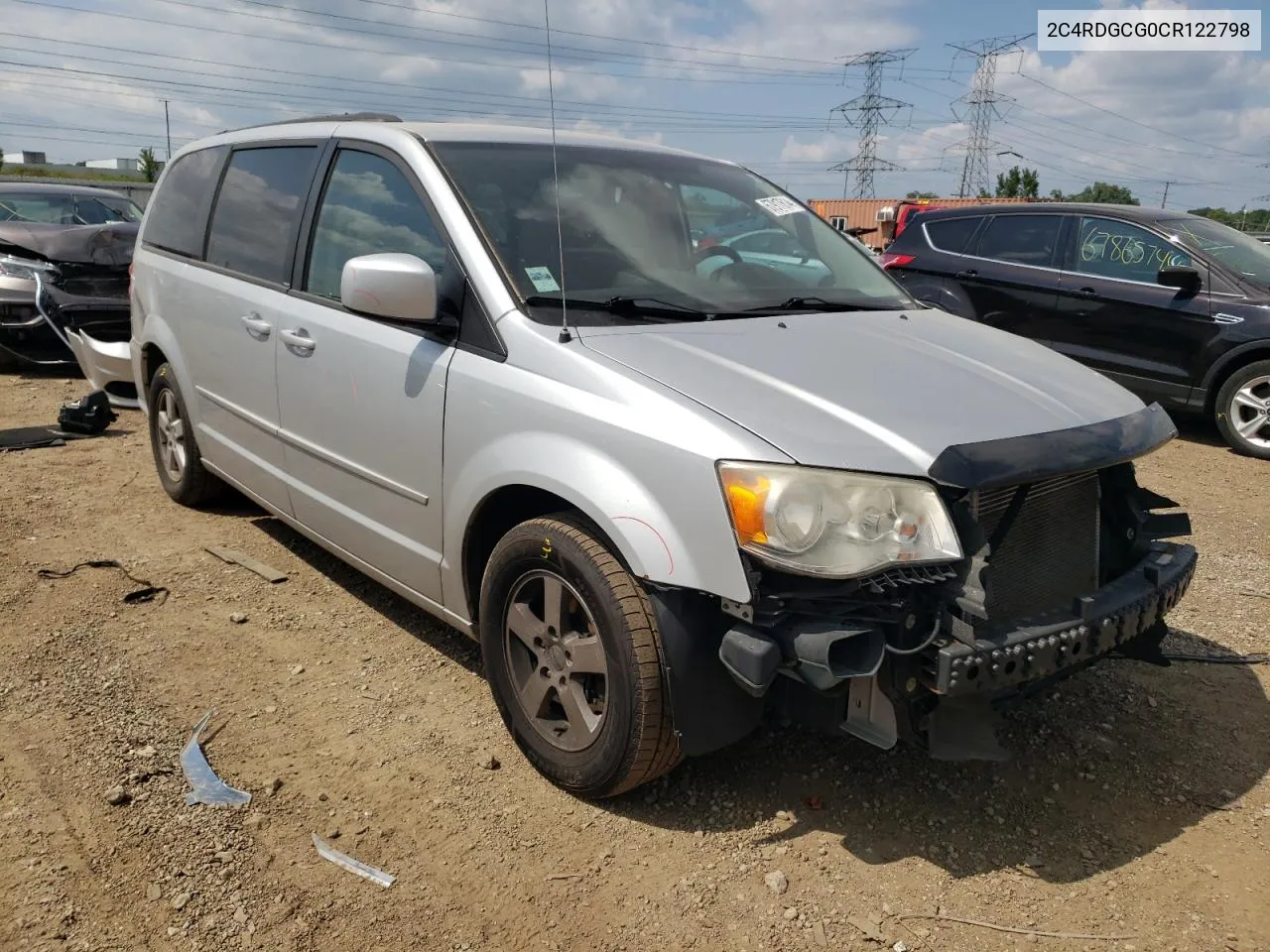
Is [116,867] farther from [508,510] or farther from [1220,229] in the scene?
[1220,229]

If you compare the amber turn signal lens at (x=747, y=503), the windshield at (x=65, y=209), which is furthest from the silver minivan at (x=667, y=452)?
the windshield at (x=65, y=209)

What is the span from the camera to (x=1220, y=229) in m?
8.08

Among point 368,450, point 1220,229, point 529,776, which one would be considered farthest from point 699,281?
point 1220,229

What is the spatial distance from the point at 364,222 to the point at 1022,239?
654 centimetres

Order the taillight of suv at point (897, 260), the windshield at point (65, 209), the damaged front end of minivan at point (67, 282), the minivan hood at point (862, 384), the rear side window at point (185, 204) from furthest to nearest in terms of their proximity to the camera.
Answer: the windshield at point (65, 209), the taillight of suv at point (897, 260), the damaged front end of minivan at point (67, 282), the rear side window at point (185, 204), the minivan hood at point (862, 384)

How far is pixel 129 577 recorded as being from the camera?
4.43m

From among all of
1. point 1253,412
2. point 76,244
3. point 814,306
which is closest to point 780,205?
point 814,306

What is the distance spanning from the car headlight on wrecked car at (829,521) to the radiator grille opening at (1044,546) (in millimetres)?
192

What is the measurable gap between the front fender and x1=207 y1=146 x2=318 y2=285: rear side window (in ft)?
5.39

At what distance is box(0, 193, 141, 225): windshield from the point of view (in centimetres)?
985

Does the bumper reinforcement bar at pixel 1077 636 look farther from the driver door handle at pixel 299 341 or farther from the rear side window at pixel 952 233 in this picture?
the rear side window at pixel 952 233

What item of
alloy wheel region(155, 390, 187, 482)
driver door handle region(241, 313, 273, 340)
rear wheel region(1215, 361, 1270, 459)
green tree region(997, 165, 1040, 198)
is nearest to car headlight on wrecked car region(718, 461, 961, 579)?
driver door handle region(241, 313, 273, 340)

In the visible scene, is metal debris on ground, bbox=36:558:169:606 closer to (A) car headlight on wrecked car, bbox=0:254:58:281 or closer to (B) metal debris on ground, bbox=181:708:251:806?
(B) metal debris on ground, bbox=181:708:251:806

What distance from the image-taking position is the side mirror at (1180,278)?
288 inches
